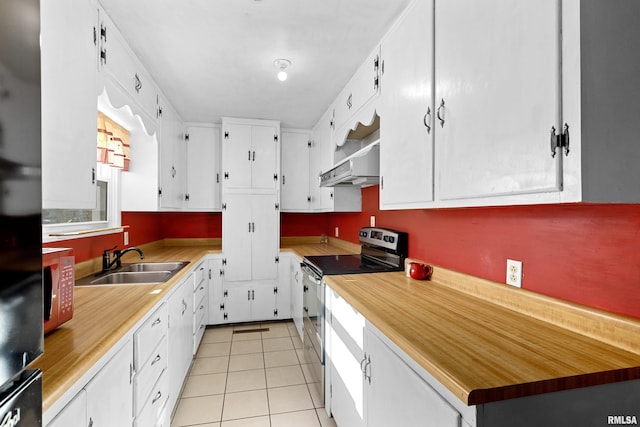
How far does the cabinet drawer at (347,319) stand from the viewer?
4.66 ft

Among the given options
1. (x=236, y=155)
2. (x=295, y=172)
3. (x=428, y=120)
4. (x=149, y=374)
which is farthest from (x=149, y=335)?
(x=295, y=172)

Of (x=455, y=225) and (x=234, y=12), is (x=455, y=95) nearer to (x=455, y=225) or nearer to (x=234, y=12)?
(x=455, y=225)

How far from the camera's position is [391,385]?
1.08 metres

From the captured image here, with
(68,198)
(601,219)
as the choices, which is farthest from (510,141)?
(68,198)

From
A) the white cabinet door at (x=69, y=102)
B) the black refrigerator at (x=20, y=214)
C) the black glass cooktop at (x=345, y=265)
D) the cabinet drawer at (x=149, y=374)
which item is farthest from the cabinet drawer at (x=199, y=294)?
the black refrigerator at (x=20, y=214)

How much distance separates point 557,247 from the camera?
1.09 meters

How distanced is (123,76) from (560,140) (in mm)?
2180

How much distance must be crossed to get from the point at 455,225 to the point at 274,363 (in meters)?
1.98

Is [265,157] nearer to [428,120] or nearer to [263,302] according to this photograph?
[263,302]

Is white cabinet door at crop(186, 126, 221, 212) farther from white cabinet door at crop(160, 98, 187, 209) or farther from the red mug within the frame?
the red mug

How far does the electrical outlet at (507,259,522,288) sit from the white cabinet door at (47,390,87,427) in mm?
1619

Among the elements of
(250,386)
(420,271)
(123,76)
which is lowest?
(250,386)

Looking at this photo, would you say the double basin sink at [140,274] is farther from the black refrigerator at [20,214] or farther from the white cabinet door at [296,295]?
the black refrigerator at [20,214]

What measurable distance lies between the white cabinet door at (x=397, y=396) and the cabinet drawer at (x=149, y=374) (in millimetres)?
1036
